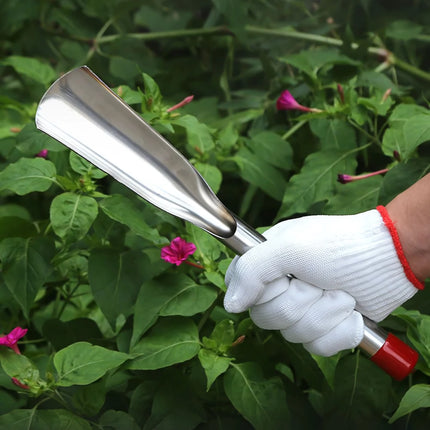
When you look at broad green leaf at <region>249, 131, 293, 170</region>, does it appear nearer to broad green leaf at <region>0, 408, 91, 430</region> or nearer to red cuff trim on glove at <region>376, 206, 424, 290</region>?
red cuff trim on glove at <region>376, 206, 424, 290</region>

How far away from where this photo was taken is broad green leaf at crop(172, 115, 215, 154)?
1398mm

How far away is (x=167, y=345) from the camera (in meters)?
1.16

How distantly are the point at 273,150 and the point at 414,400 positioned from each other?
0.67m

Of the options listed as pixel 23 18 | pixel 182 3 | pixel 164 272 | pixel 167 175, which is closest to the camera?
pixel 167 175

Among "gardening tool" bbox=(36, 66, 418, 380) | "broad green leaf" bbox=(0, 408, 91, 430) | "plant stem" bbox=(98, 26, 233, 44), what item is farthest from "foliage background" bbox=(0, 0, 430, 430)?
"plant stem" bbox=(98, 26, 233, 44)

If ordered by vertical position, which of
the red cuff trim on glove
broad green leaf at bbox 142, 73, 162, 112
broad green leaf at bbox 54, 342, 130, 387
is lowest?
the red cuff trim on glove

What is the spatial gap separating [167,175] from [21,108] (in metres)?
0.69

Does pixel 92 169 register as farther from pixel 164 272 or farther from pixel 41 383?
pixel 41 383

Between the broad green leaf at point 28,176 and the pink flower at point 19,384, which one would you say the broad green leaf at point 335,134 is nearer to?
the broad green leaf at point 28,176

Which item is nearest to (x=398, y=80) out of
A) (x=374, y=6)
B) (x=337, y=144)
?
(x=374, y=6)

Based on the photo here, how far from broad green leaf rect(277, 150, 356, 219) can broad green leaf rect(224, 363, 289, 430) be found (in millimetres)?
368

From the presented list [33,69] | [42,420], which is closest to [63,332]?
[42,420]

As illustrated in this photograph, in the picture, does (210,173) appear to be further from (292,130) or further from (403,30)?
(403,30)

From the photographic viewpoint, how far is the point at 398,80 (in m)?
2.00
